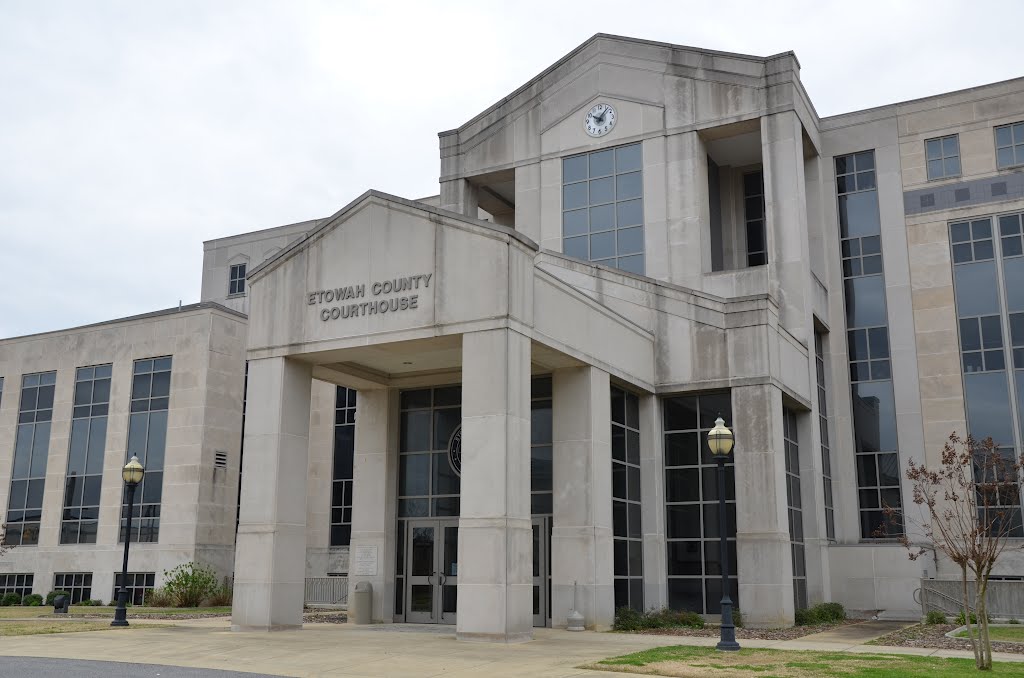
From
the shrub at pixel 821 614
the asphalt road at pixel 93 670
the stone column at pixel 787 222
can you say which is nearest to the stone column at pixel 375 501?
the asphalt road at pixel 93 670

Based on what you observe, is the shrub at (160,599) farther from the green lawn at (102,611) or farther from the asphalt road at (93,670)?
the asphalt road at (93,670)

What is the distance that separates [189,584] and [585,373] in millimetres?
18818

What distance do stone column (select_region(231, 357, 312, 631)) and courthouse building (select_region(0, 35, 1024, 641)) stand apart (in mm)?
71

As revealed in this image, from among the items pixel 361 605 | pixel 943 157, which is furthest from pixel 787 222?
pixel 361 605

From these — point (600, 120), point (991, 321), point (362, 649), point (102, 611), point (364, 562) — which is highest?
point (600, 120)

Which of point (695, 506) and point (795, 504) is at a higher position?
point (795, 504)

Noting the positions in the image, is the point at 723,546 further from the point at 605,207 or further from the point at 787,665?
the point at 605,207

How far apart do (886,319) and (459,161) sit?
56.5 feet

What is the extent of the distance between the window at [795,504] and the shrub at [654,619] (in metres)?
3.97

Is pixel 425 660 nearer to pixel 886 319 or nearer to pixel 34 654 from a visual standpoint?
pixel 34 654

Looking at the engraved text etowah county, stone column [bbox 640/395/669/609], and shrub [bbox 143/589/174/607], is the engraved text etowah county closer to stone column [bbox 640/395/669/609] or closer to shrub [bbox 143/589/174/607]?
stone column [bbox 640/395/669/609]

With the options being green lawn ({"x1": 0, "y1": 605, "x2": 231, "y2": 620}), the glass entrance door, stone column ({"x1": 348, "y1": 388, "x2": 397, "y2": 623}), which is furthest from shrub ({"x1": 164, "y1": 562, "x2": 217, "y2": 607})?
the glass entrance door

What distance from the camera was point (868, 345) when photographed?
115ft

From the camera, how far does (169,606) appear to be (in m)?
33.8
